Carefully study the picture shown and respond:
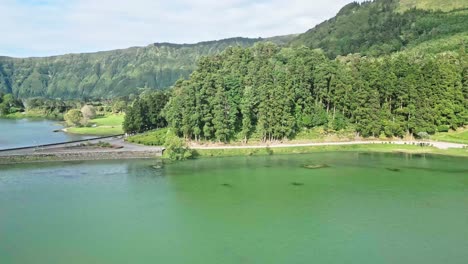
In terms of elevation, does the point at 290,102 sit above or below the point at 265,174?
above

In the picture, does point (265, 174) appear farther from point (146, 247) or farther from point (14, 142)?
point (14, 142)

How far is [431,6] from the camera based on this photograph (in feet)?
522

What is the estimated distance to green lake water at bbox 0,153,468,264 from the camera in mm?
26219

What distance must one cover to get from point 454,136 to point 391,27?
10314cm

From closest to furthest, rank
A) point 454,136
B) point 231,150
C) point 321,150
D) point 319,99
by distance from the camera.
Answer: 1. point 231,150
2. point 321,150
3. point 454,136
4. point 319,99

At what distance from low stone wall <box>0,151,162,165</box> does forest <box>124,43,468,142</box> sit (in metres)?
8.37

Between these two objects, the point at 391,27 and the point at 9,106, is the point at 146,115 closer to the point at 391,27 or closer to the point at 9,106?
the point at 391,27

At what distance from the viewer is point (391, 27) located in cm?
15600

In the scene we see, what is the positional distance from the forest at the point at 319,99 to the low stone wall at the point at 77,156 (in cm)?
837

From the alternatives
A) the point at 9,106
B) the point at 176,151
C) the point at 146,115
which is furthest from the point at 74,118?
the point at 9,106

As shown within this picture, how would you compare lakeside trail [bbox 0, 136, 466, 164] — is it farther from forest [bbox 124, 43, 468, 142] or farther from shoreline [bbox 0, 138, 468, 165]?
forest [bbox 124, 43, 468, 142]

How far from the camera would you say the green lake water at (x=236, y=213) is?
2622cm

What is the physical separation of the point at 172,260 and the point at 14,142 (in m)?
64.7

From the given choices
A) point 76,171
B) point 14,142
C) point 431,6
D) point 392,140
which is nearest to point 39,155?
point 76,171
